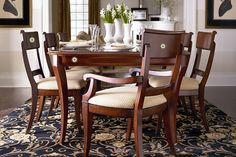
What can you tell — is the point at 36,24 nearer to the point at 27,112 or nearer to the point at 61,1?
the point at 27,112

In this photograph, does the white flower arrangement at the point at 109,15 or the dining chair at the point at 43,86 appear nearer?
the dining chair at the point at 43,86

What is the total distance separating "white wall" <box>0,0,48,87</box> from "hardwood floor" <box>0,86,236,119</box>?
0.36 m

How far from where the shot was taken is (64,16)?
32.9 feet

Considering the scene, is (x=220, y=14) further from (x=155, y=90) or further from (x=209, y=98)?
(x=155, y=90)

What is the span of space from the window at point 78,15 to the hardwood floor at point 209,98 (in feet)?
18.2

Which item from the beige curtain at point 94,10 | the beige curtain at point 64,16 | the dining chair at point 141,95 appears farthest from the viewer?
the beige curtain at point 94,10

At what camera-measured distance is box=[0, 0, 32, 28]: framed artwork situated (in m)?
5.83

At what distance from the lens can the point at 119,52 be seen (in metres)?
2.74

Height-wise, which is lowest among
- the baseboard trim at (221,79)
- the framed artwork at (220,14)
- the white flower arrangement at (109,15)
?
the baseboard trim at (221,79)

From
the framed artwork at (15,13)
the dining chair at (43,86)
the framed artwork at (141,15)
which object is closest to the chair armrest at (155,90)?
the dining chair at (43,86)

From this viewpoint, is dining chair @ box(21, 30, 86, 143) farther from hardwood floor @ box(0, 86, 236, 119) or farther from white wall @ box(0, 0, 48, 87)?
white wall @ box(0, 0, 48, 87)

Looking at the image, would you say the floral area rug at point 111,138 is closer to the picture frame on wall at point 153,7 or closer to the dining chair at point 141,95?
the dining chair at point 141,95

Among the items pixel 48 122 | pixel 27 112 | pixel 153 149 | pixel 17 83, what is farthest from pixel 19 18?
pixel 153 149

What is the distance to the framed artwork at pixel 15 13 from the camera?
5.83 metres
